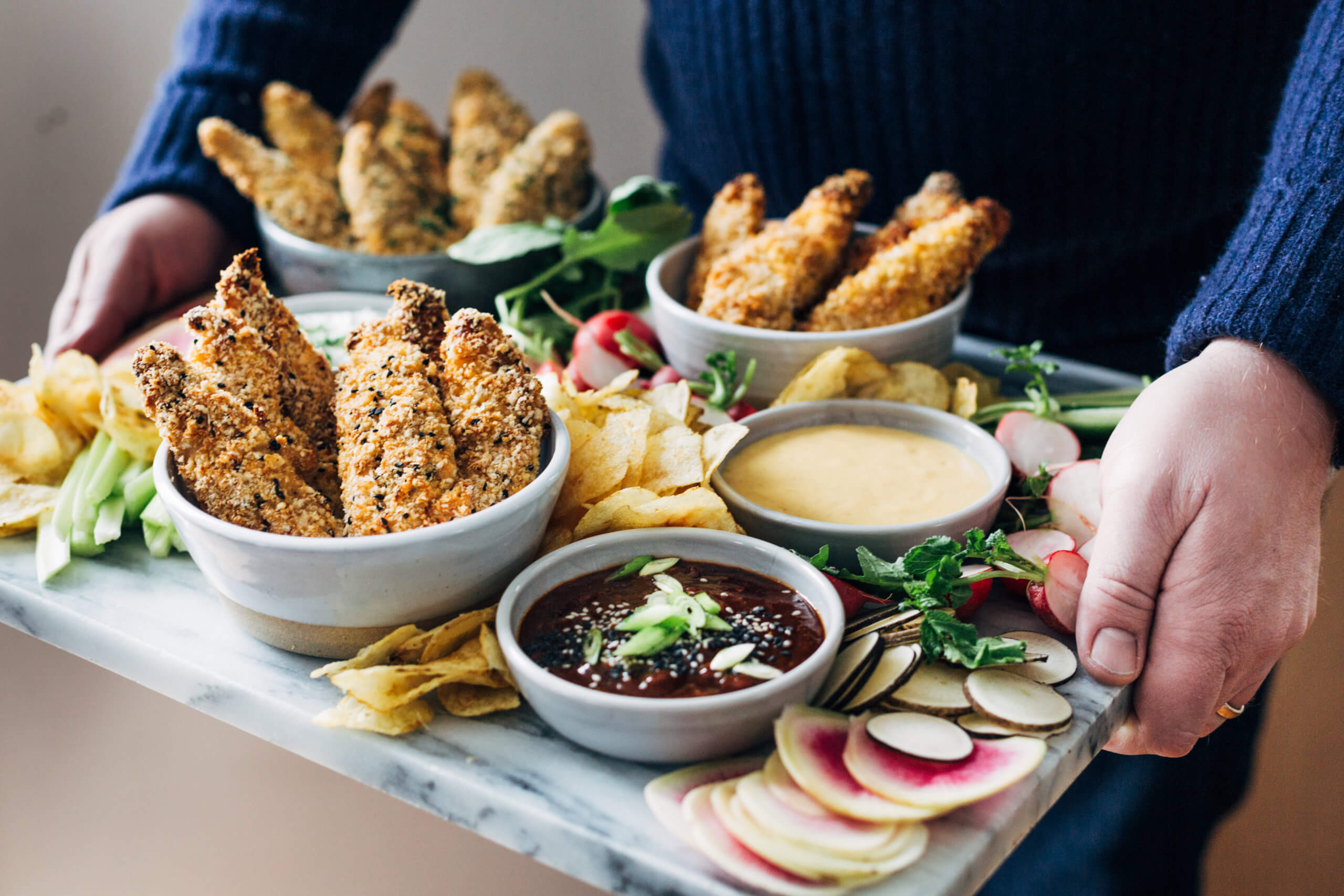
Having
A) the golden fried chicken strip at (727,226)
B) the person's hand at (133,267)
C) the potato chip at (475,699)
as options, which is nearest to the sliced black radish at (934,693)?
the potato chip at (475,699)

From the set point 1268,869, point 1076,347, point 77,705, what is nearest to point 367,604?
point 1076,347

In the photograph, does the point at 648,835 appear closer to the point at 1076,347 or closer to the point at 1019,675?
the point at 1019,675

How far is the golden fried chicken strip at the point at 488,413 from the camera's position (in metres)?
1.20

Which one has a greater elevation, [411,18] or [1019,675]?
[411,18]

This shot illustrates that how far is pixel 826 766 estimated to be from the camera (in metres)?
0.98

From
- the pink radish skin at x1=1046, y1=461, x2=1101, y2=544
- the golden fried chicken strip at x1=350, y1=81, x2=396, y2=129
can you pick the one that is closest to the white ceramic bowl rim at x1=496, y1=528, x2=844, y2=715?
the pink radish skin at x1=1046, y1=461, x2=1101, y2=544

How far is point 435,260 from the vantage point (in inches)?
77.6

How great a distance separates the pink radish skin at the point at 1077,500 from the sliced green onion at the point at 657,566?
54cm

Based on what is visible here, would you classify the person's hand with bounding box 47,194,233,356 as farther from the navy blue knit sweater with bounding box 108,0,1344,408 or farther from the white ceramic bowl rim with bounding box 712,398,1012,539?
the white ceramic bowl rim with bounding box 712,398,1012,539

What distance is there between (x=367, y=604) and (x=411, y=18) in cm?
355

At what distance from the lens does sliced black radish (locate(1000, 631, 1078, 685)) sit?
1151mm

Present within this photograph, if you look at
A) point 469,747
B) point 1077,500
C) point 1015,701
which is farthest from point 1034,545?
point 469,747

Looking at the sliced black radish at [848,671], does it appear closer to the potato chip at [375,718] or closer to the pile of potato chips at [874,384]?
the potato chip at [375,718]

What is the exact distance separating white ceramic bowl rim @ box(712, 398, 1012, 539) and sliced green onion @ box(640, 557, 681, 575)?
17cm
